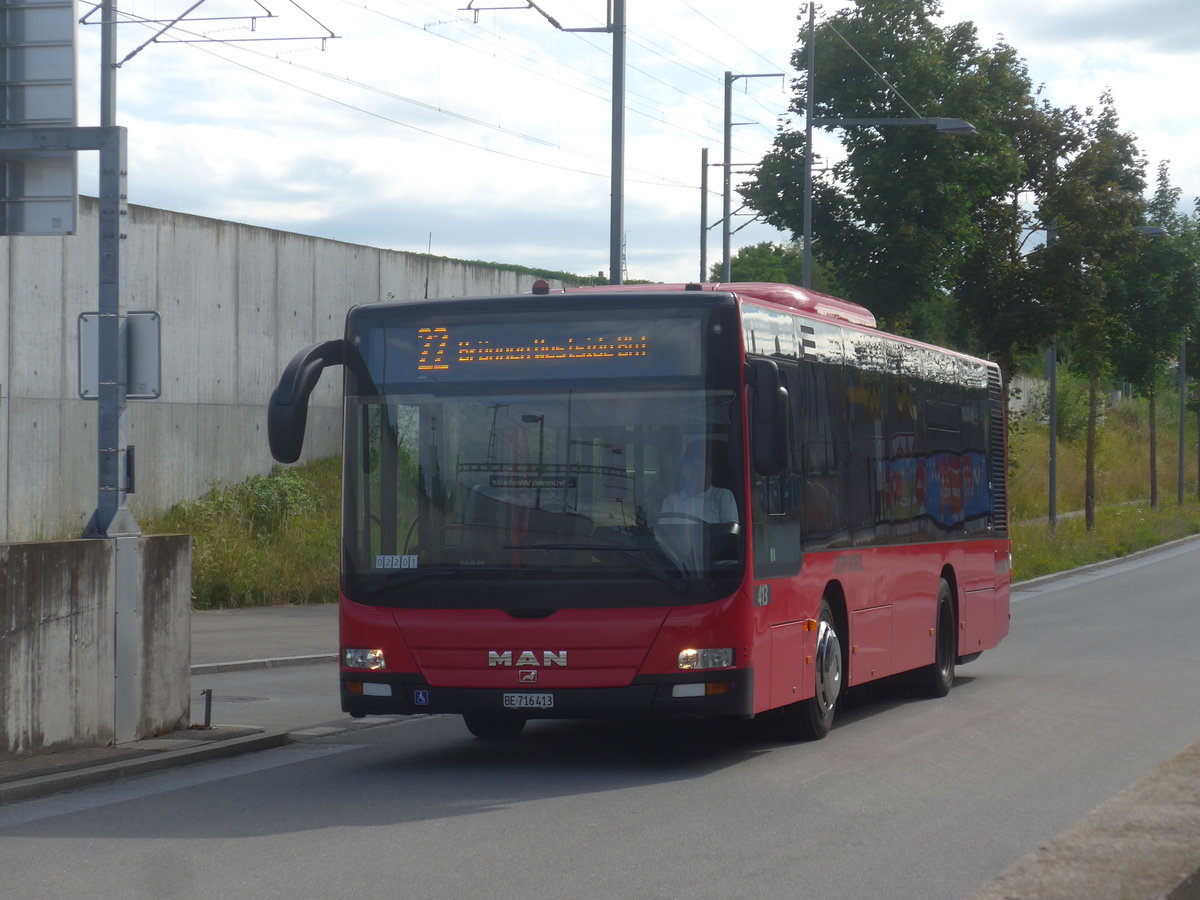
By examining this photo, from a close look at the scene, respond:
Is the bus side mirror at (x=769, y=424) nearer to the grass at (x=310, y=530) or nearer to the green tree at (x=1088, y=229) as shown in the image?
the grass at (x=310, y=530)

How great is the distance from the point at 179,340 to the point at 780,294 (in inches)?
791

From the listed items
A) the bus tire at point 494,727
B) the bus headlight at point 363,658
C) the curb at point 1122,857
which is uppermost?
the bus headlight at point 363,658

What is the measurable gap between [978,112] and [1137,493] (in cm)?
4382

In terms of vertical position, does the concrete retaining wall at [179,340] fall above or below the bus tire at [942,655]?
above

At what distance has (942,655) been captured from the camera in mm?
15219

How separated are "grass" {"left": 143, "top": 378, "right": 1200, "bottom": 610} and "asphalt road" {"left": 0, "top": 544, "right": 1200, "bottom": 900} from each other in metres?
10.4

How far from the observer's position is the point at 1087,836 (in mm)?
5750

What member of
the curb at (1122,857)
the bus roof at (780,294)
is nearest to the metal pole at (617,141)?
the bus roof at (780,294)

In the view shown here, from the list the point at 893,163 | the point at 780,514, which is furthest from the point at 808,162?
the point at 780,514

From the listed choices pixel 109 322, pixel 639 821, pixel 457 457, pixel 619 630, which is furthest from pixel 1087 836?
pixel 109 322

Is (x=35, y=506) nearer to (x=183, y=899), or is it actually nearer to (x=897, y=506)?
(x=897, y=506)

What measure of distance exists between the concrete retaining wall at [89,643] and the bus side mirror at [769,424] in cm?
405

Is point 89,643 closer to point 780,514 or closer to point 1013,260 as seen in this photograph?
point 780,514

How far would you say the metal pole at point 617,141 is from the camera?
23047 mm
